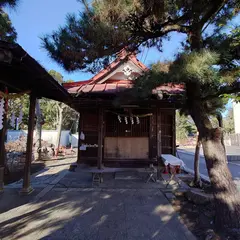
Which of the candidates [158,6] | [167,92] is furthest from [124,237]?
[167,92]

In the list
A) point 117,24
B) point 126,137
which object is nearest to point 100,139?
point 126,137

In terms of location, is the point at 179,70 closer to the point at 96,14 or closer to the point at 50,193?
the point at 96,14

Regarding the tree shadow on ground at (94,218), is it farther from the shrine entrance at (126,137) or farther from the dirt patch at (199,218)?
the shrine entrance at (126,137)

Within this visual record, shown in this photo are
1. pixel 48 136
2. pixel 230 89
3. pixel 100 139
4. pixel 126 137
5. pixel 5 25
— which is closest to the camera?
pixel 230 89

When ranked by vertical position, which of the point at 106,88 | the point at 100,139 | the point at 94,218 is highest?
the point at 106,88

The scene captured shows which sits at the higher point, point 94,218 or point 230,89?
point 230,89

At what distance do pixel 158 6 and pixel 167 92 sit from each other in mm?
3070

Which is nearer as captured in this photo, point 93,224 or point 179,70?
point 179,70

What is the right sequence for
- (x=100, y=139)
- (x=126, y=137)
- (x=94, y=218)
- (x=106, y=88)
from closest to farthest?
(x=94, y=218) < (x=100, y=139) < (x=106, y=88) < (x=126, y=137)

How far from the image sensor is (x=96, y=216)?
10.7ft

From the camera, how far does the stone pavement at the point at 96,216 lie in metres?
2.69

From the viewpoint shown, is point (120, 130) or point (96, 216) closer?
point (96, 216)

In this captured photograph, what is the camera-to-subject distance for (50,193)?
4457 mm

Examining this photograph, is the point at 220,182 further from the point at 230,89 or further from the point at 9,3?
the point at 9,3
